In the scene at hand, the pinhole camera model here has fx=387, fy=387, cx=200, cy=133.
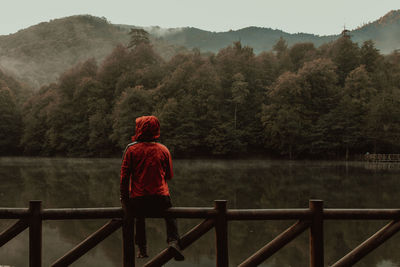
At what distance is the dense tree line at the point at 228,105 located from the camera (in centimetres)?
6281

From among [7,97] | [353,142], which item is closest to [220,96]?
[353,142]

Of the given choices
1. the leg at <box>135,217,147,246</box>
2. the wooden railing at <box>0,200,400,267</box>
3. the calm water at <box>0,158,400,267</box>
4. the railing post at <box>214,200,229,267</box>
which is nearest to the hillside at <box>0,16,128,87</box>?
the calm water at <box>0,158,400,267</box>

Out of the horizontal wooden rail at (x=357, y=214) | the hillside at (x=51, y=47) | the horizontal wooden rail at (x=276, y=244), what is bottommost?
the horizontal wooden rail at (x=276, y=244)

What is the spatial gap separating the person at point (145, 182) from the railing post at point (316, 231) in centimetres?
170

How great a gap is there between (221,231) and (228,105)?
70159mm

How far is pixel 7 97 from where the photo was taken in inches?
3351

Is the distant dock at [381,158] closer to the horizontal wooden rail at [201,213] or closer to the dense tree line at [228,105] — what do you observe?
the dense tree line at [228,105]

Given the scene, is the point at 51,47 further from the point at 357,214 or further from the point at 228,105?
the point at 357,214

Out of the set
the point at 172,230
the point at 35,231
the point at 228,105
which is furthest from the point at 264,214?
the point at 228,105

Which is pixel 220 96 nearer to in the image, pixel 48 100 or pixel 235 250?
pixel 48 100

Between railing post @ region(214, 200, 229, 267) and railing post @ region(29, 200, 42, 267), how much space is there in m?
2.19

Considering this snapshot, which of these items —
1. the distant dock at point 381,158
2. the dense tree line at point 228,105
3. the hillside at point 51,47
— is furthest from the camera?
the hillside at point 51,47

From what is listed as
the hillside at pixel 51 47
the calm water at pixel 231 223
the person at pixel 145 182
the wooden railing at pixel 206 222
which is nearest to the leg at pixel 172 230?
the person at pixel 145 182

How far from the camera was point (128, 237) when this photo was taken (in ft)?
15.8
